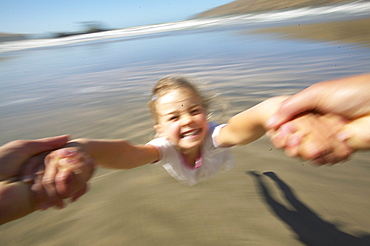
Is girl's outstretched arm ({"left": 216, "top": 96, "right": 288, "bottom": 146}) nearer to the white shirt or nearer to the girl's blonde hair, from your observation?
the white shirt

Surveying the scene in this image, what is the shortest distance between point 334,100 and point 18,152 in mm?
1105

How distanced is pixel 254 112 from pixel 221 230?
676 mm

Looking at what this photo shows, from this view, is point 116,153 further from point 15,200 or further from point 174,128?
point 15,200

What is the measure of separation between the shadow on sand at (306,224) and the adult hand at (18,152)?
1281 millimetres

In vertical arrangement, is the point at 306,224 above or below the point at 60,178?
below

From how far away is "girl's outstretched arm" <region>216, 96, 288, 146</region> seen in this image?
139cm

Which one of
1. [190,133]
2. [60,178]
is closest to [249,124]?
[190,133]

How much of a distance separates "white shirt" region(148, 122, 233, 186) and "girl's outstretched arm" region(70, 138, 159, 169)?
2.9 inches

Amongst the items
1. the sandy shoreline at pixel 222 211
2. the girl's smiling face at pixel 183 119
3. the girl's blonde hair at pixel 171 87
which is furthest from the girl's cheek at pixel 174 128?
the sandy shoreline at pixel 222 211

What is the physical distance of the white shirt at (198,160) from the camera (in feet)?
6.23

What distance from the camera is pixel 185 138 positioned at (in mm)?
1781

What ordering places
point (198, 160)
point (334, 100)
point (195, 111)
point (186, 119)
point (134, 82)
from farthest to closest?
point (134, 82)
point (198, 160)
point (195, 111)
point (186, 119)
point (334, 100)

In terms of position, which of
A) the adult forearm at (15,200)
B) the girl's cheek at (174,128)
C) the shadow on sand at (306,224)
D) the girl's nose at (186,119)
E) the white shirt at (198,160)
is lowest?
the shadow on sand at (306,224)

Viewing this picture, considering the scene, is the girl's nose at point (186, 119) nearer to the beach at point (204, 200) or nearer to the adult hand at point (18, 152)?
the beach at point (204, 200)
